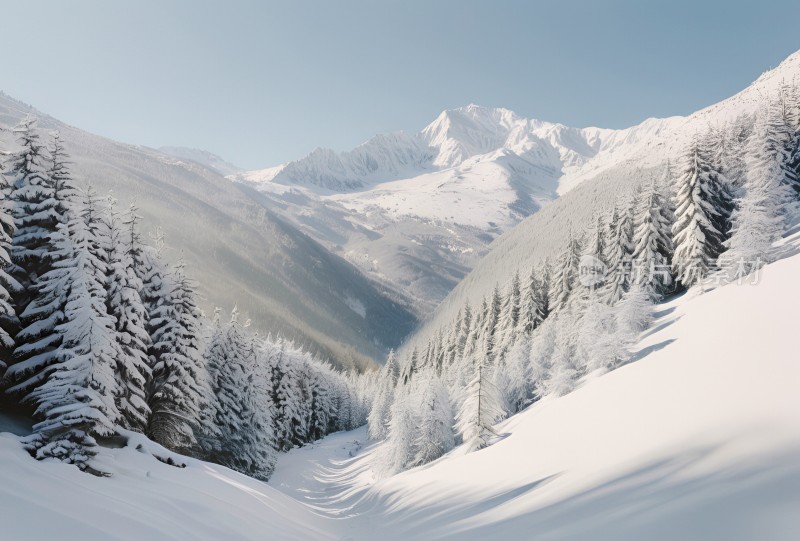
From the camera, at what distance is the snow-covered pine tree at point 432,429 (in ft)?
120

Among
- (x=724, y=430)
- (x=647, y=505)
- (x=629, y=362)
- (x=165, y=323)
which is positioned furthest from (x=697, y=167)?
(x=165, y=323)

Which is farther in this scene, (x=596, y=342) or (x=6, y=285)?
(x=596, y=342)

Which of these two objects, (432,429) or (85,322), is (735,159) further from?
(85,322)

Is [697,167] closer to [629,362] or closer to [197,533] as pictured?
[629,362]

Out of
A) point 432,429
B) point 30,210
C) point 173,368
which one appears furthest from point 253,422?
point 30,210

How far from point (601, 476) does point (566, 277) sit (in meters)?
40.5

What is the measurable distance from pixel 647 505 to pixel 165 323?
944 inches

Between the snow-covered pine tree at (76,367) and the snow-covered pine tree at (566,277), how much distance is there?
147ft

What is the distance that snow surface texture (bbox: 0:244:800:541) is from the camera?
7270 mm

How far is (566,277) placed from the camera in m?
49.9

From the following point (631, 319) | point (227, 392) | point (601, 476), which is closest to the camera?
point (601, 476)

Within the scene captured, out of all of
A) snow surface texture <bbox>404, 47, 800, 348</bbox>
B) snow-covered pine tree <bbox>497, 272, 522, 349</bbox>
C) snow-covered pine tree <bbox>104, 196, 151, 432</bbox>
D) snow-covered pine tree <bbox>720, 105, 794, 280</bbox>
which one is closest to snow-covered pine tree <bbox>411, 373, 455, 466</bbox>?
snow-covered pine tree <bbox>497, 272, 522, 349</bbox>

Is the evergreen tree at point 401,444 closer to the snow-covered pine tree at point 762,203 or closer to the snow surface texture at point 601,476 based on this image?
the snow surface texture at point 601,476

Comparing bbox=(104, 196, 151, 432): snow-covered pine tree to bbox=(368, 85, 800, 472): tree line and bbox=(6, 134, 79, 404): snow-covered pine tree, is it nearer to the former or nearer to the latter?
bbox=(6, 134, 79, 404): snow-covered pine tree
